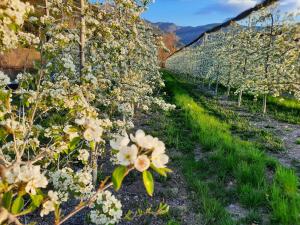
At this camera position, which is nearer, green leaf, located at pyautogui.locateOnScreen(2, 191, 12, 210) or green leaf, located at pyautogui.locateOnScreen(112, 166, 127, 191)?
green leaf, located at pyautogui.locateOnScreen(112, 166, 127, 191)

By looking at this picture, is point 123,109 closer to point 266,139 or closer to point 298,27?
point 266,139

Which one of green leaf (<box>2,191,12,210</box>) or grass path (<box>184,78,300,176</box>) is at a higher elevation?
green leaf (<box>2,191,12,210</box>)

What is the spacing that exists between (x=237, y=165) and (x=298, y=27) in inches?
299

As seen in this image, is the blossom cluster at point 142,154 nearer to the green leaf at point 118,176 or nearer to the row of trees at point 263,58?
the green leaf at point 118,176

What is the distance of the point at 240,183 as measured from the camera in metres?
6.18

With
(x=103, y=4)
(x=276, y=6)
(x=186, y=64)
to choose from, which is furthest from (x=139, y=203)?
(x=186, y=64)

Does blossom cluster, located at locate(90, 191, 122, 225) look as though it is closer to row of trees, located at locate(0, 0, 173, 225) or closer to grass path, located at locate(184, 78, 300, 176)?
row of trees, located at locate(0, 0, 173, 225)

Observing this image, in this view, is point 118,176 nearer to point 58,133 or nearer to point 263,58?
point 58,133

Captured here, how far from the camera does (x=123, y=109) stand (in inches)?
230

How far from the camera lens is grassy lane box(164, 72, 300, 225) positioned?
201 inches

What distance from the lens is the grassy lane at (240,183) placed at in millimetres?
5098

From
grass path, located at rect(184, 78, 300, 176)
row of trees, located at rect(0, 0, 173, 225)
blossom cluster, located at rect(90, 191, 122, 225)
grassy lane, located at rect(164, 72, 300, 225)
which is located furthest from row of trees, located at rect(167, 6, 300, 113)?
blossom cluster, located at rect(90, 191, 122, 225)

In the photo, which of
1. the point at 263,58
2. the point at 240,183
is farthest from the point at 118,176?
the point at 263,58

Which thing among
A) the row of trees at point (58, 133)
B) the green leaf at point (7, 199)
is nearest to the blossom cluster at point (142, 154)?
the row of trees at point (58, 133)
